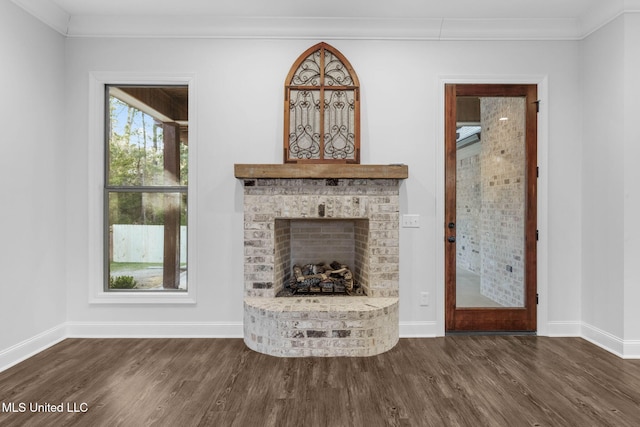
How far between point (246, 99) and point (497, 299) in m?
2.99

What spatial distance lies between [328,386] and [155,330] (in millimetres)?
1818

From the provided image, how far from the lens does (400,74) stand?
3.33m

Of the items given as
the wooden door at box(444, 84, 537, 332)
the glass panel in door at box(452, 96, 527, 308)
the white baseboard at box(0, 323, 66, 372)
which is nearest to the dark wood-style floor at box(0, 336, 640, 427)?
the white baseboard at box(0, 323, 66, 372)

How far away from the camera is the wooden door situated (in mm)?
3311

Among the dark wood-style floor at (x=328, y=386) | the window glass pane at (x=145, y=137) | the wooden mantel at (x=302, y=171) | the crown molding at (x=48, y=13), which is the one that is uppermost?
the crown molding at (x=48, y=13)

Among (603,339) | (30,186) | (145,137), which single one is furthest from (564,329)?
(30,186)

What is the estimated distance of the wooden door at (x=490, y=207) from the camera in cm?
331

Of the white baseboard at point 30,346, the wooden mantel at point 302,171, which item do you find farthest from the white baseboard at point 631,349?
the white baseboard at point 30,346

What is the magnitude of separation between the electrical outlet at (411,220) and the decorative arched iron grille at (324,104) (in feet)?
2.41

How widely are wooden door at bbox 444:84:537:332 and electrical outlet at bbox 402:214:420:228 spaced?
27 centimetres

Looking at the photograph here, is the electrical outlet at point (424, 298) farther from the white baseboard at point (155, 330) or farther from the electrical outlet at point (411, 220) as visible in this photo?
the white baseboard at point (155, 330)

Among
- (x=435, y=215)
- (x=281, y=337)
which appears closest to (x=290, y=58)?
(x=435, y=215)

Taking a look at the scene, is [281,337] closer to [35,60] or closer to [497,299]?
[497,299]

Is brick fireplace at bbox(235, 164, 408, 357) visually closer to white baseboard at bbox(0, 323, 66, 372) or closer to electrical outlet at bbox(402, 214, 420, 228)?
electrical outlet at bbox(402, 214, 420, 228)
